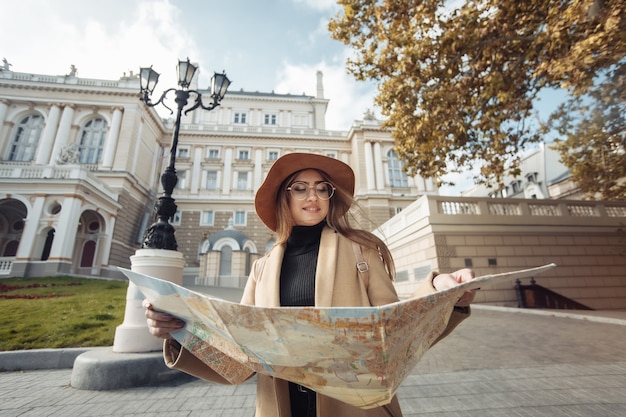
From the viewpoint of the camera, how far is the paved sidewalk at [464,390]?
9.30 ft

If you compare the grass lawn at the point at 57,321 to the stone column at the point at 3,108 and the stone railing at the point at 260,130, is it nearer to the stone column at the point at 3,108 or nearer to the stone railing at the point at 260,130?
the stone railing at the point at 260,130

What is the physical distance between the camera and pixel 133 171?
2539 cm

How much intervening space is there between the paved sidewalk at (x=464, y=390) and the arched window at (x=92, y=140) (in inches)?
1071

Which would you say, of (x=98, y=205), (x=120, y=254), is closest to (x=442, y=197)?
(x=98, y=205)

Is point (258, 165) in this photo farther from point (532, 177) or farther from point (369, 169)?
point (532, 177)

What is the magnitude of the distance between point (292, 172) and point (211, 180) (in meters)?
30.5

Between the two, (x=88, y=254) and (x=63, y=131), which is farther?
(x=63, y=131)

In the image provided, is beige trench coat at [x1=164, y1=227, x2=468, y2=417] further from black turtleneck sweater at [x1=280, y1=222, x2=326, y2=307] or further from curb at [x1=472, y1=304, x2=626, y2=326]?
curb at [x1=472, y1=304, x2=626, y2=326]

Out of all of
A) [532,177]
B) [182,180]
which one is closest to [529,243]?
[532,177]

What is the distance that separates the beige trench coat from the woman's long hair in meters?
0.10

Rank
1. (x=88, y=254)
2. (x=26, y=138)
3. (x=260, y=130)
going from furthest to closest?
(x=260, y=130) < (x=26, y=138) < (x=88, y=254)

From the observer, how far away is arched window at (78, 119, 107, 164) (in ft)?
83.6

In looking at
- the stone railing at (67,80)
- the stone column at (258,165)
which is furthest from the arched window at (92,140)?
the stone column at (258,165)

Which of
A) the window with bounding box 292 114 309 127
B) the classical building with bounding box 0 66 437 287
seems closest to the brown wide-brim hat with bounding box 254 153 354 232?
the classical building with bounding box 0 66 437 287
